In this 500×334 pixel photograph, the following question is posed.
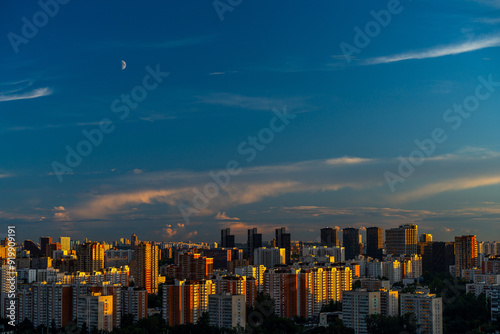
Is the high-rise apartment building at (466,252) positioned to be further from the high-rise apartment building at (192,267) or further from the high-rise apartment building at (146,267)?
the high-rise apartment building at (146,267)

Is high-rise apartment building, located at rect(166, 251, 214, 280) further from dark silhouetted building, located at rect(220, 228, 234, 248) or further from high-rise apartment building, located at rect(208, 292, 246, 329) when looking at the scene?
dark silhouetted building, located at rect(220, 228, 234, 248)

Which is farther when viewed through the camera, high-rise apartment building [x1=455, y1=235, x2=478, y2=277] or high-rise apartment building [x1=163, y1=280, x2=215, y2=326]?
high-rise apartment building [x1=455, y1=235, x2=478, y2=277]

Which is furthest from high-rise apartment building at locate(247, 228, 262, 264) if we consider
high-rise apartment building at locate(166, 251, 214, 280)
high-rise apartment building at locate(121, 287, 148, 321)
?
high-rise apartment building at locate(121, 287, 148, 321)

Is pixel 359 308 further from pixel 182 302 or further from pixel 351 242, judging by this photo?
pixel 351 242

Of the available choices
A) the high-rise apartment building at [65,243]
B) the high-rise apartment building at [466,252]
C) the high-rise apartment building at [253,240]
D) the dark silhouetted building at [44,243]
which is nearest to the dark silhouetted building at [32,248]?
the dark silhouetted building at [44,243]

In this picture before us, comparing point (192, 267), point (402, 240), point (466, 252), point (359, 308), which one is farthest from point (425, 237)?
point (359, 308)

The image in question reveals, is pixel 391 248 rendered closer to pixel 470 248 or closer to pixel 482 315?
pixel 470 248
